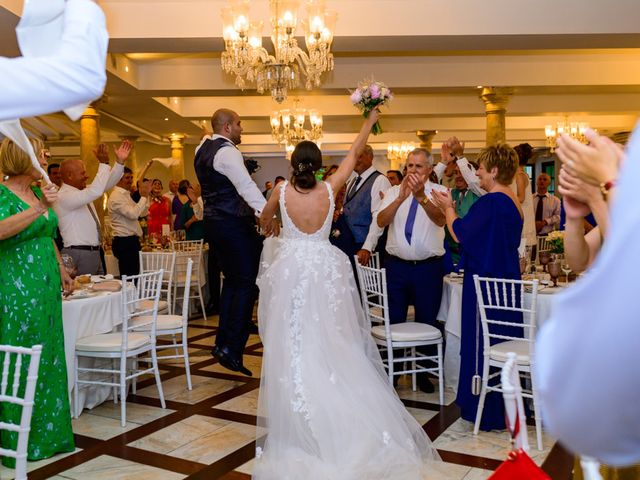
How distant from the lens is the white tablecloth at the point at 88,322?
4344 mm

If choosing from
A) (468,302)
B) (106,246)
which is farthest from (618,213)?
(106,246)

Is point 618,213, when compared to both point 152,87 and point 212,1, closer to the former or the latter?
point 212,1

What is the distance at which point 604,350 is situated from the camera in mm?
443

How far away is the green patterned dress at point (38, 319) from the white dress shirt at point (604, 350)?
3.47 meters

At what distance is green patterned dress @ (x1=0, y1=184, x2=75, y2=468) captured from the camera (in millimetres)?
3512

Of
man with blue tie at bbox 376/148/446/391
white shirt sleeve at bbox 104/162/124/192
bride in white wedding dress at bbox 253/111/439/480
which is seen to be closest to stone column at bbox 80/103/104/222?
white shirt sleeve at bbox 104/162/124/192

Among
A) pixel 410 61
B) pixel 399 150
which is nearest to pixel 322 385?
pixel 410 61

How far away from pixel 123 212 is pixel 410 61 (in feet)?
16.5

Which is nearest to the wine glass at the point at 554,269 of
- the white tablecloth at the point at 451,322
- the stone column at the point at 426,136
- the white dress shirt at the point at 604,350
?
the white tablecloth at the point at 451,322

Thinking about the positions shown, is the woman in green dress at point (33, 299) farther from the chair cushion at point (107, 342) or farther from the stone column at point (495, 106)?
the stone column at point (495, 106)

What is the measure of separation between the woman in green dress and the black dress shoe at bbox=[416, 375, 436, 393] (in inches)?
99.9

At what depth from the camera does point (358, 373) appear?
12.1 ft

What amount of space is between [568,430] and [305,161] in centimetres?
342

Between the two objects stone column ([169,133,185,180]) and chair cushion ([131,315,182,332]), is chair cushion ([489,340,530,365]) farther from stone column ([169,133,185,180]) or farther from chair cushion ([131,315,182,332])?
stone column ([169,133,185,180])
